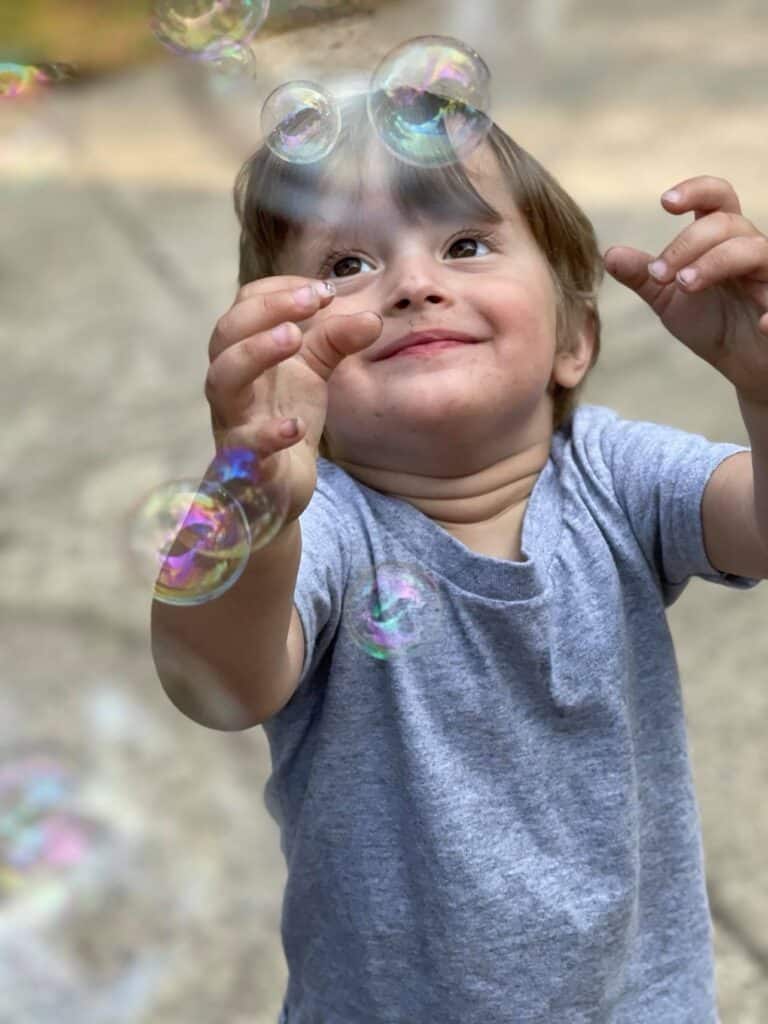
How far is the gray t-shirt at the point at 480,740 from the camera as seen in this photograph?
4.26 ft

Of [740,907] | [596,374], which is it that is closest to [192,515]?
[740,907]

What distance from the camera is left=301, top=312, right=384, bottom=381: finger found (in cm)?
113

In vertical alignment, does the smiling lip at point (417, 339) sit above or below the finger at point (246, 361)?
below

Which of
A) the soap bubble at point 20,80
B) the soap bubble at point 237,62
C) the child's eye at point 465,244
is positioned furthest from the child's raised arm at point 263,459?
the soap bubble at point 20,80

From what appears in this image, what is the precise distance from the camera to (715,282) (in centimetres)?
119

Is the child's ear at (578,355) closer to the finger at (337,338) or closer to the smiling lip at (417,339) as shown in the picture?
the smiling lip at (417,339)

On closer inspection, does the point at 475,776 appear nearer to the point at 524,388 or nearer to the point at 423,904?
the point at 423,904

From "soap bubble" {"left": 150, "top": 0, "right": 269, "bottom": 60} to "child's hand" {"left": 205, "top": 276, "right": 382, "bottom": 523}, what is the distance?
26.3 inches

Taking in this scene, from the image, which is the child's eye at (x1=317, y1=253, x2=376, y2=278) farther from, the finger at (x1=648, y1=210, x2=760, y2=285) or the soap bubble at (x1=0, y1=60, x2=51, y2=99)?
the soap bubble at (x1=0, y1=60, x2=51, y2=99)

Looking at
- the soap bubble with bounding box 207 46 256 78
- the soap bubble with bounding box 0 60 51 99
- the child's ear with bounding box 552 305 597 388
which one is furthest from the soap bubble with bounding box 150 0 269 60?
the child's ear with bounding box 552 305 597 388

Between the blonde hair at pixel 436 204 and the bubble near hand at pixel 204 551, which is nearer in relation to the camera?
the bubble near hand at pixel 204 551

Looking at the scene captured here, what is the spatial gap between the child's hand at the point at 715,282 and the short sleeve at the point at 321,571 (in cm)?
34

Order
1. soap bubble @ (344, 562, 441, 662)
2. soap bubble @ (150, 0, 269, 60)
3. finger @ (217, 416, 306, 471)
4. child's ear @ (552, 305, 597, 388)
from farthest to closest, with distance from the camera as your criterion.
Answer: soap bubble @ (150, 0, 269, 60) < child's ear @ (552, 305, 597, 388) < soap bubble @ (344, 562, 441, 662) < finger @ (217, 416, 306, 471)

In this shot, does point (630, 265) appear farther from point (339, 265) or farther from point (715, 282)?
point (339, 265)
